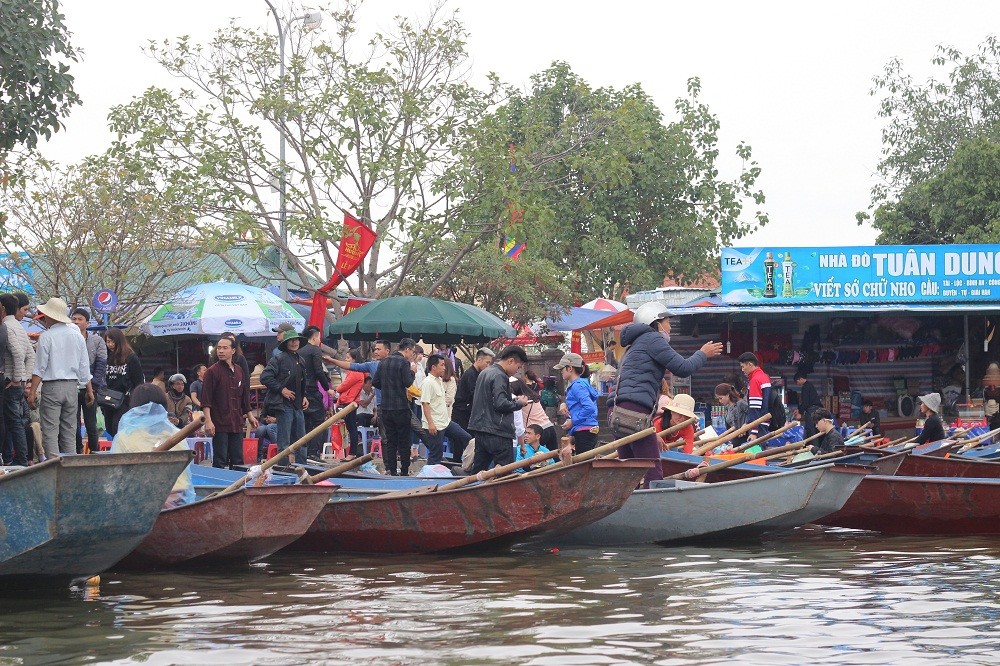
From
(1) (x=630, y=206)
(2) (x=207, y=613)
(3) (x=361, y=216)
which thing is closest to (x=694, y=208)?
(1) (x=630, y=206)

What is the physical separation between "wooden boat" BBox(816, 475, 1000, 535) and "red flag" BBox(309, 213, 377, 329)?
384 inches

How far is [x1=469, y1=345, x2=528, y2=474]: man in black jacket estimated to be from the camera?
11.4m

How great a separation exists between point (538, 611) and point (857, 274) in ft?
49.2

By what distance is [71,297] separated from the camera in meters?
24.4

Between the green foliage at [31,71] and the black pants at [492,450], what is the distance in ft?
18.4

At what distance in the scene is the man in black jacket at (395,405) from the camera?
13.8 metres

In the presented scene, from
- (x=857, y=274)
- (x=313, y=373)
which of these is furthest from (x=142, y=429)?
(x=857, y=274)

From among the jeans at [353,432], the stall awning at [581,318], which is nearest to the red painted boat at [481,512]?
the jeans at [353,432]

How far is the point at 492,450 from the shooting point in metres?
11.6

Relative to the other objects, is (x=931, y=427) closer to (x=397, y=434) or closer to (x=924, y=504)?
(x=924, y=504)

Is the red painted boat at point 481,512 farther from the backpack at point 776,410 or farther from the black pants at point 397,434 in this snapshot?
the backpack at point 776,410

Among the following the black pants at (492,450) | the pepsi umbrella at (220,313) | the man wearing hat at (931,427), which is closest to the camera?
the black pants at (492,450)

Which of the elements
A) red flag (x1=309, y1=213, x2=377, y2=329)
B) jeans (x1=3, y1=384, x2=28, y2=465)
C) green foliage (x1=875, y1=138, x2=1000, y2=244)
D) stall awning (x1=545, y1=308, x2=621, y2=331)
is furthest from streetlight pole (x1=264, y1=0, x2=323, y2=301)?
green foliage (x1=875, y1=138, x2=1000, y2=244)

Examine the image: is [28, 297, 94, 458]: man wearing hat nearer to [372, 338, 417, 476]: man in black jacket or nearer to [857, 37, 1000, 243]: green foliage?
[372, 338, 417, 476]: man in black jacket
